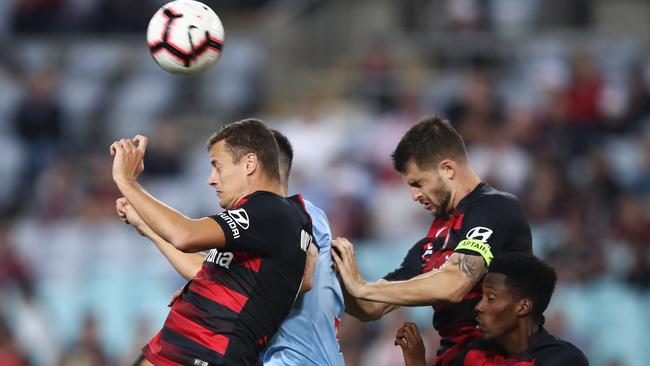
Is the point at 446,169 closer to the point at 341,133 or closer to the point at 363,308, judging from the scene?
the point at 363,308

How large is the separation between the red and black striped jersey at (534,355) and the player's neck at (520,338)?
26mm

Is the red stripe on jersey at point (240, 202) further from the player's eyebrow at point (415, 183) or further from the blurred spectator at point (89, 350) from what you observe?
the blurred spectator at point (89, 350)

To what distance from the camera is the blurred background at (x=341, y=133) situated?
11.4 metres

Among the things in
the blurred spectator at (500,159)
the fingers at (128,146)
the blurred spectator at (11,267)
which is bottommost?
the fingers at (128,146)

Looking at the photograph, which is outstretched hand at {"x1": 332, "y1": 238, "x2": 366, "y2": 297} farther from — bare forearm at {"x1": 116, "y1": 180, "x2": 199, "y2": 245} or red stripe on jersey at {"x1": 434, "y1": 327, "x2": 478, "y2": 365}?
bare forearm at {"x1": 116, "y1": 180, "x2": 199, "y2": 245}

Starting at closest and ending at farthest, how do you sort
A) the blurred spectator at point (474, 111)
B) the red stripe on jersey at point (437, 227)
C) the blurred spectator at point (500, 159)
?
the red stripe on jersey at point (437, 227)
the blurred spectator at point (500, 159)
the blurred spectator at point (474, 111)

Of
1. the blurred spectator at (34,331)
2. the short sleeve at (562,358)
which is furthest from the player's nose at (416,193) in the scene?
the blurred spectator at (34,331)

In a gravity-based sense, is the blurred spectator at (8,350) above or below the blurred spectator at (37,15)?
below

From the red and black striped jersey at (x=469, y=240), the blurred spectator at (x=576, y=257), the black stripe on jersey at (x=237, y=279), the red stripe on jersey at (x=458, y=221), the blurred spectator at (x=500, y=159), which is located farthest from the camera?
the blurred spectator at (x=500, y=159)

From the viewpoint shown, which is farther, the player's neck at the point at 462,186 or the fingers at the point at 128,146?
the player's neck at the point at 462,186

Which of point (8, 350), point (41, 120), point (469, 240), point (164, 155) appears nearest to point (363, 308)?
point (469, 240)

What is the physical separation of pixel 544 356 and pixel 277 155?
1.71 m

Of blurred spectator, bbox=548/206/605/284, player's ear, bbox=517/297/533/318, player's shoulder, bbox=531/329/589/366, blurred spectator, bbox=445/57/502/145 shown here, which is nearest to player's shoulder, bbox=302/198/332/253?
player's ear, bbox=517/297/533/318

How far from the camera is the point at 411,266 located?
6.68 metres
